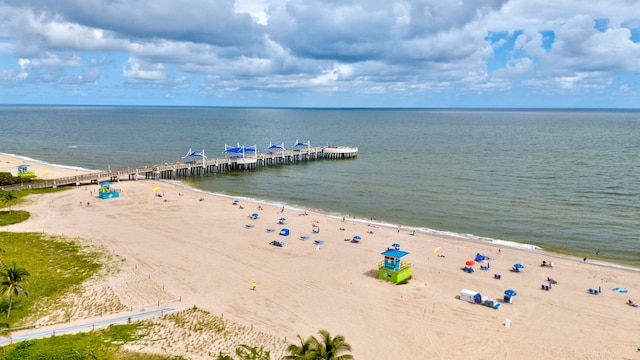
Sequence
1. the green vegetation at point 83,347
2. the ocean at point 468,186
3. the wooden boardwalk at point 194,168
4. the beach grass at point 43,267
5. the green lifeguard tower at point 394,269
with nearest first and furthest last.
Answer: the green vegetation at point 83,347 → the beach grass at point 43,267 → the green lifeguard tower at point 394,269 → the ocean at point 468,186 → the wooden boardwalk at point 194,168

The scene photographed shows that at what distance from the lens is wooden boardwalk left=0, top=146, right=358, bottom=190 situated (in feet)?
238

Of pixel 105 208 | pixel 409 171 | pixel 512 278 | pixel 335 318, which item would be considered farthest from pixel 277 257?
pixel 409 171

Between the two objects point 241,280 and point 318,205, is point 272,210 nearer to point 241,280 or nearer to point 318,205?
point 318,205

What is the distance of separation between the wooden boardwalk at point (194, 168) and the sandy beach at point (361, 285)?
17.3 m

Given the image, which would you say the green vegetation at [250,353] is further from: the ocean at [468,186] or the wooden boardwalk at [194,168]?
the wooden boardwalk at [194,168]

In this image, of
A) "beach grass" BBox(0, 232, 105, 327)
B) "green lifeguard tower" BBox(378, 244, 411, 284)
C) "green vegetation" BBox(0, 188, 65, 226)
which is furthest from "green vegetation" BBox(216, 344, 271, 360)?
"green vegetation" BBox(0, 188, 65, 226)

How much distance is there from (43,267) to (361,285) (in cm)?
2698

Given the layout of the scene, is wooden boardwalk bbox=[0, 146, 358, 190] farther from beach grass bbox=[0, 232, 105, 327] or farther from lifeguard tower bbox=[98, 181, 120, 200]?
beach grass bbox=[0, 232, 105, 327]

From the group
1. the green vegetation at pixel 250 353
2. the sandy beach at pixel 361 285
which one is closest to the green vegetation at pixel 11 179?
the sandy beach at pixel 361 285

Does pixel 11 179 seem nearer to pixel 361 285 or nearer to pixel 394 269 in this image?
pixel 361 285

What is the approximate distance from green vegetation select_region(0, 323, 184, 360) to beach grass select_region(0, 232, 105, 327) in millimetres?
4234

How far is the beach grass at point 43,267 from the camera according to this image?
96.4 feet

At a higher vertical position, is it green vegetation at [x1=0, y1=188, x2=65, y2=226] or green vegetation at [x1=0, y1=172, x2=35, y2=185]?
green vegetation at [x1=0, y1=172, x2=35, y2=185]

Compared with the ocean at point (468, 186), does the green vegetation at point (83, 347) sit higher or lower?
lower
